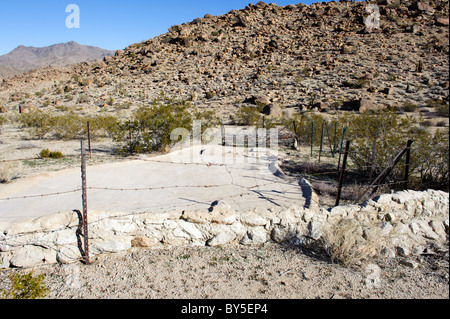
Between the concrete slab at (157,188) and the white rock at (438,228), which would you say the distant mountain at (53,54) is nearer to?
the concrete slab at (157,188)

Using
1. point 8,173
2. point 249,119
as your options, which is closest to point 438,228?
point 8,173

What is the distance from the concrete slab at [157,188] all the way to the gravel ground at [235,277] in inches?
44.9

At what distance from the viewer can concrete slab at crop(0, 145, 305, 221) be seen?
5.96 meters

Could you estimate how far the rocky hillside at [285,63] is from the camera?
85.4ft

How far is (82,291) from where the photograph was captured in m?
3.96

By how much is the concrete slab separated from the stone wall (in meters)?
0.60

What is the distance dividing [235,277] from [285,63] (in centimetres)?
3160

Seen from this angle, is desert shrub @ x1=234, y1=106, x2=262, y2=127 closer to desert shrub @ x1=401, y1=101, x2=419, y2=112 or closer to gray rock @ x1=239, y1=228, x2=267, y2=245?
desert shrub @ x1=401, y1=101, x2=419, y2=112

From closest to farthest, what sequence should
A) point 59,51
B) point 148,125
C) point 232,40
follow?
1. point 148,125
2. point 232,40
3. point 59,51

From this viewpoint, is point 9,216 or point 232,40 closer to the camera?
point 9,216

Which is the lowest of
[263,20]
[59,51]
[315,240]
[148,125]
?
[315,240]

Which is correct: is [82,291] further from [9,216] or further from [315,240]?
[315,240]
